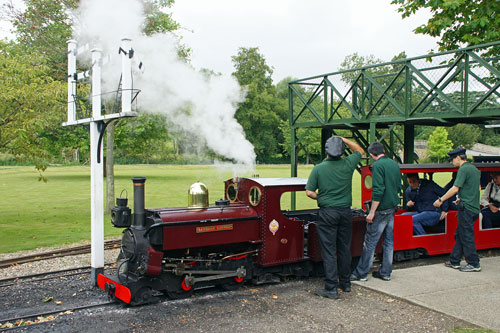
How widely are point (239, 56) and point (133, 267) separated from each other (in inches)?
1918

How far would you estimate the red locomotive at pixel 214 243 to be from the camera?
5918 mm

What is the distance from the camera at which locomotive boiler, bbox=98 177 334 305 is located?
591 centimetres

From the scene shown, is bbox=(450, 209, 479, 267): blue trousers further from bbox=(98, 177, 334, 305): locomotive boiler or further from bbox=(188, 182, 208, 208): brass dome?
bbox=(188, 182, 208, 208): brass dome

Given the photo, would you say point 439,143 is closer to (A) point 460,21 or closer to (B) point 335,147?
(A) point 460,21

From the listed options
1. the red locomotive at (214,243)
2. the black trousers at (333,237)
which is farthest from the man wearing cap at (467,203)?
the black trousers at (333,237)

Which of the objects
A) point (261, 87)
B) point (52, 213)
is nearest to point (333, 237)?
point (52, 213)

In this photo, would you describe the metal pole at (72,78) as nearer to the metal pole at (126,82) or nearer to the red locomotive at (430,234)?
the metal pole at (126,82)

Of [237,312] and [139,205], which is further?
[139,205]

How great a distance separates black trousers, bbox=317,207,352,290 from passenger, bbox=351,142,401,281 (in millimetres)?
584

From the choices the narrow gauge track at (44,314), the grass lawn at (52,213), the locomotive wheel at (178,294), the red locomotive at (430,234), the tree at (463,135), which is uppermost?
the tree at (463,135)

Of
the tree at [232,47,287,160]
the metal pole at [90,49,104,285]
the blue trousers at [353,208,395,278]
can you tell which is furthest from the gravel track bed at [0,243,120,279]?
the tree at [232,47,287,160]

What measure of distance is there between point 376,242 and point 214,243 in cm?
251

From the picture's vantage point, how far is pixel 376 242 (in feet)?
22.6

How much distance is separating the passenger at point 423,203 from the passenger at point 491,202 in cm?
112
